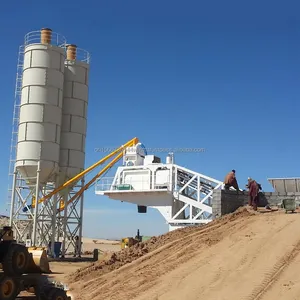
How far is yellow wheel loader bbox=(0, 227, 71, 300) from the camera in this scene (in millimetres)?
12180

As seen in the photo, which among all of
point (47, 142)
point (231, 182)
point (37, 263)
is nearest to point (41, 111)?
point (47, 142)

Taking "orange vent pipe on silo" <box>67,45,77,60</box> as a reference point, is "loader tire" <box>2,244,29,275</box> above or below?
below

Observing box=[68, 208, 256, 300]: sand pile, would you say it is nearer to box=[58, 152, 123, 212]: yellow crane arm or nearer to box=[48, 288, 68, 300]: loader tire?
box=[48, 288, 68, 300]: loader tire

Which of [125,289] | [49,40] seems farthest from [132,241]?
[49,40]

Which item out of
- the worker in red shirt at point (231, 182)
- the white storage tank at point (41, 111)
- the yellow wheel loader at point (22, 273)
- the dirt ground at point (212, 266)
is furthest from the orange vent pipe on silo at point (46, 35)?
the yellow wheel loader at point (22, 273)

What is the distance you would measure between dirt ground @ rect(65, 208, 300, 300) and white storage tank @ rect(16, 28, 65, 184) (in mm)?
17890

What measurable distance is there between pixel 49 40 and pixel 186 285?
2777cm

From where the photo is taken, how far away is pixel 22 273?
41.5 ft

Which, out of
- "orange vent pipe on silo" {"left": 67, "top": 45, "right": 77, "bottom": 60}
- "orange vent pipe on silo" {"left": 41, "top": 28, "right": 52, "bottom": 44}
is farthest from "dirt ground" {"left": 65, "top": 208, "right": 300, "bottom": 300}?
"orange vent pipe on silo" {"left": 67, "top": 45, "right": 77, "bottom": 60}

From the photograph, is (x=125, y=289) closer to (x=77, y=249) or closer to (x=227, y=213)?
(x=227, y=213)

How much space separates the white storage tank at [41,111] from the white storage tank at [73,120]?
1.37 metres

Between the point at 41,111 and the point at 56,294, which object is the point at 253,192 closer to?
the point at 56,294

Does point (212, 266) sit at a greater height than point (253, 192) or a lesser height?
lesser

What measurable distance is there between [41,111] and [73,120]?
11.0 feet
